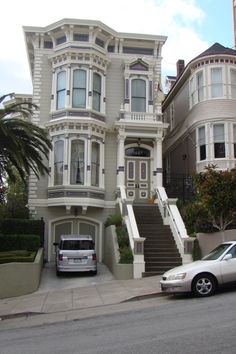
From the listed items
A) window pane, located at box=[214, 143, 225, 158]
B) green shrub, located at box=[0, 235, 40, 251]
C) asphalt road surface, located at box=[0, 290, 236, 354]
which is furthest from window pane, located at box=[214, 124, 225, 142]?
asphalt road surface, located at box=[0, 290, 236, 354]

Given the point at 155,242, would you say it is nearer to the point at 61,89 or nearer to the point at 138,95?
the point at 138,95

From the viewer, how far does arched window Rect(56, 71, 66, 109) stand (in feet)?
82.6

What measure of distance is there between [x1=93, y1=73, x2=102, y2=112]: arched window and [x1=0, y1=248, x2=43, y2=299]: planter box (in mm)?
11303

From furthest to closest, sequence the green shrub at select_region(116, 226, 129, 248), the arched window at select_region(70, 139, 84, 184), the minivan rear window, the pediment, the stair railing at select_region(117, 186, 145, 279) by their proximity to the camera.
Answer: the pediment → the arched window at select_region(70, 139, 84, 184) → the green shrub at select_region(116, 226, 129, 248) → the minivan rear window → the stair railing at select_region(117, 186, 145, 279)

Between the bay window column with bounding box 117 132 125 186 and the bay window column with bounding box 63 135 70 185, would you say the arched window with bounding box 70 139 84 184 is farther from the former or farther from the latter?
the bay window column with bounding box 117 132 125 186

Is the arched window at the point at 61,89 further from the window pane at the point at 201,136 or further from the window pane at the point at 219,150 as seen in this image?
the window pane at the point at 219,150

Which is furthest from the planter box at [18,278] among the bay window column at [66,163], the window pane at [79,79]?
the window pane at [79,79]

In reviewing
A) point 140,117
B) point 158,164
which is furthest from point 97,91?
point 158,164

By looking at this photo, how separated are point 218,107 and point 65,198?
9455 millimetres

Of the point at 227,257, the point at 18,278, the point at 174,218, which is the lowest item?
the point at 18,278

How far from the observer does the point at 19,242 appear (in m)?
19.9

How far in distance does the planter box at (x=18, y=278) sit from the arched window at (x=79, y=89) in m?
10.8

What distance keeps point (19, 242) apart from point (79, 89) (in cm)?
933

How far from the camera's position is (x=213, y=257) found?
1315 centimetres
